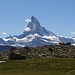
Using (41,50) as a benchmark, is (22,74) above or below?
below

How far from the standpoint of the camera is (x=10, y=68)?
395 feet

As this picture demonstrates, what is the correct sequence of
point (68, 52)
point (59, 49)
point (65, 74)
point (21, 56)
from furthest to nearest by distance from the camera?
point (59, 49), point (68, 52), point (21, 56), point (65, 74)

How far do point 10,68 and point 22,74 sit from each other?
21.3 m

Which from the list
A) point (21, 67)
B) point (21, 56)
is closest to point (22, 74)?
point (21, 67)

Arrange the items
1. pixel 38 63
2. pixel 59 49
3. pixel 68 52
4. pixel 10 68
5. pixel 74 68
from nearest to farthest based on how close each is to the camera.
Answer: pixel 74 68 → pixel 10 68 → pixel 38 63 → pixel 68 52 → pixel 59 49

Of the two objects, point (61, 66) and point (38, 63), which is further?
point (38, 63)

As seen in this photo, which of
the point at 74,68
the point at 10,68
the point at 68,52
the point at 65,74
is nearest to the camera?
the point at 65,74

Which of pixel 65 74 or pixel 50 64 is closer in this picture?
pixel 65 74

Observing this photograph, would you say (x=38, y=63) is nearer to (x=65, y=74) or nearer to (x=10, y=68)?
(x=10, y=68)

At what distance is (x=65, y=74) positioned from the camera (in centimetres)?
9600

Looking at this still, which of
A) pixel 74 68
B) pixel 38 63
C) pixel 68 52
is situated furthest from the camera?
pixel 68 52

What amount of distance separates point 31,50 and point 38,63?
6295cm

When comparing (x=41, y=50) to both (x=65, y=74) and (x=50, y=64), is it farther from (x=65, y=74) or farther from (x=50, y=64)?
(x=65, y=74)

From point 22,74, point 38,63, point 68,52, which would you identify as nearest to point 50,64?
point 38,63
